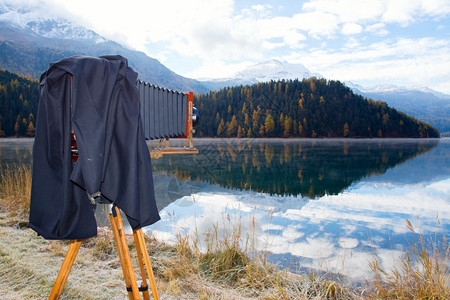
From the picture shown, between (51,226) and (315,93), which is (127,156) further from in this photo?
(315,93)

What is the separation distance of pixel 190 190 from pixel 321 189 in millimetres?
5289

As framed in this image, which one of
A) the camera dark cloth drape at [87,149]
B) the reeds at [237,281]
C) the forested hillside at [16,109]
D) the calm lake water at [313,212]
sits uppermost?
the forested hillside at [16,109]

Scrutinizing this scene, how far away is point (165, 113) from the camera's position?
609 cm

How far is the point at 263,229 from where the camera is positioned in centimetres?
667

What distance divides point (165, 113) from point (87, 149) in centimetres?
465

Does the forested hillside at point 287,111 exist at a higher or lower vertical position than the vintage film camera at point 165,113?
higher

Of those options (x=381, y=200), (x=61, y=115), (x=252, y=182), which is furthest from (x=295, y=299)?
(x=252, y=182)

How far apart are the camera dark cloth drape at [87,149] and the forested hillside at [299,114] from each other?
8355 centimetres

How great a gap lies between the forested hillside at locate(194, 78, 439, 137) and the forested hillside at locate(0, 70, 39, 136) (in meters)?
41.8

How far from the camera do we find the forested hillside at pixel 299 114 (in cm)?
8638

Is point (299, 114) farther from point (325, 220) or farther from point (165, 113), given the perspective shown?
point (165, 113)

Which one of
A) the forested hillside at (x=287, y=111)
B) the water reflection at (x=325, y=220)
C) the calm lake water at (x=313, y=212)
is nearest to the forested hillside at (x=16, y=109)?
the forested hillside at (x=287, y=111)

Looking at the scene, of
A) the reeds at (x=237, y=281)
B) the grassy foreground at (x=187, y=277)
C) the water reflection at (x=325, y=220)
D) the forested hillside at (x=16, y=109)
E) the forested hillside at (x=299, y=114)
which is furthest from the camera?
the forested hillside at (x=299, y=114)

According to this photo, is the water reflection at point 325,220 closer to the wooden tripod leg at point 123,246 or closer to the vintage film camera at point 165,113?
the vintage film camera at point 165,113
